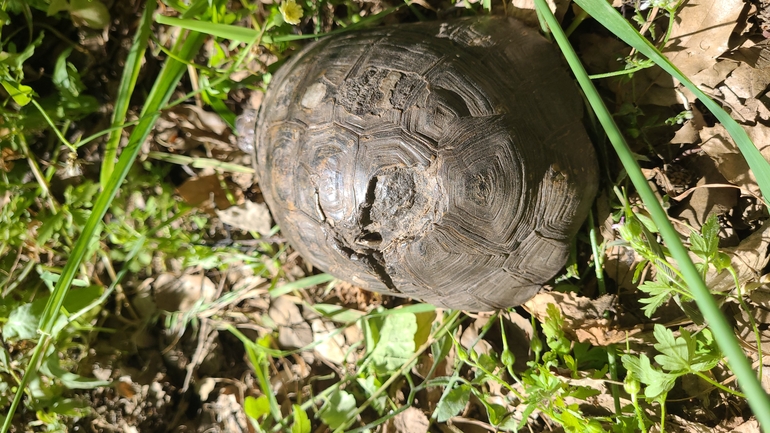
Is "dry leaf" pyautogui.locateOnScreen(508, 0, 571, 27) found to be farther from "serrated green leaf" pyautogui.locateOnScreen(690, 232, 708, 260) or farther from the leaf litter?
"serrated green leaf" pyautogui.locateOnScreen(690, 232, 708, 260)

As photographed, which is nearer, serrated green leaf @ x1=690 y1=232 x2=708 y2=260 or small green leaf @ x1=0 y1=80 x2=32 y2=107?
serrated green leaf @ x1=690 y1=232 x2=708 y2=260

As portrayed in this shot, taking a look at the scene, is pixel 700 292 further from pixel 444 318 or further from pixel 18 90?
pixel 18 90

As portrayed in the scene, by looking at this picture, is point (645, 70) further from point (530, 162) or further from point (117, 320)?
point (117, 320)

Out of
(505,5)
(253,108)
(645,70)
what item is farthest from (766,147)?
(253,108)

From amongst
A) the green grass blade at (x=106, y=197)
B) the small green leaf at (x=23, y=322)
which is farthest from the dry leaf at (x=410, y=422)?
the small green leaf at (x=23, y=322)

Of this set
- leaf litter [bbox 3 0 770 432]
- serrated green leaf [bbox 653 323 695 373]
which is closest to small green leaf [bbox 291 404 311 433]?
leaf litter [bbox 3 0 770 432]

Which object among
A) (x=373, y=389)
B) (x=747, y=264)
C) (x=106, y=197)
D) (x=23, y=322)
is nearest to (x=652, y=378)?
(x=747, y=264)

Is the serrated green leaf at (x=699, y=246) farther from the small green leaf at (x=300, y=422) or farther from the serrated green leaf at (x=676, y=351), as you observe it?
the small green leaf at (x=300, y=422)
